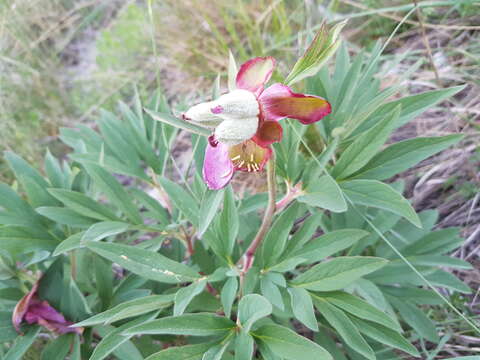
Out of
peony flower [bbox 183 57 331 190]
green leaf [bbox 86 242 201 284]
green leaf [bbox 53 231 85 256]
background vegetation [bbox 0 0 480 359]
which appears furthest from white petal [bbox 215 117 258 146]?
background vegetation [bbox 0 0 480 359]

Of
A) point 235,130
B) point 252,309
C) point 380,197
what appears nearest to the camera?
point 235,130

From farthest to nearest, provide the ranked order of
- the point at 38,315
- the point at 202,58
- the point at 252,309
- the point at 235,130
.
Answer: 1. the point at 202,58
2. the point at 38,315
3. the point at 252,309
4. the point at 235,130

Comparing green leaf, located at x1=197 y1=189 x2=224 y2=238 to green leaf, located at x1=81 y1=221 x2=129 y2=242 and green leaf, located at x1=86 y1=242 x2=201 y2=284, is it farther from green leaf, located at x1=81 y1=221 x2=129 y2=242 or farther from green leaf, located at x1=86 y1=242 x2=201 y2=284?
green leaf, located at x1=81 y1=221 x2=129 y2=242

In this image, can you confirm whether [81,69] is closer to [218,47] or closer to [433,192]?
[218,47]

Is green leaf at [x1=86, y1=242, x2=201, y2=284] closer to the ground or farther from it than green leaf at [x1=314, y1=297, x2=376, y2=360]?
farther from it

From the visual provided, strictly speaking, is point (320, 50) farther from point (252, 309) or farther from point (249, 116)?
point (252, 309)

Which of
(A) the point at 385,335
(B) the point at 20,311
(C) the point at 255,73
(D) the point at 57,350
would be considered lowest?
(A) the point at 385,335

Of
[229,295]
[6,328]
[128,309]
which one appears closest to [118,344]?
[128,309]
